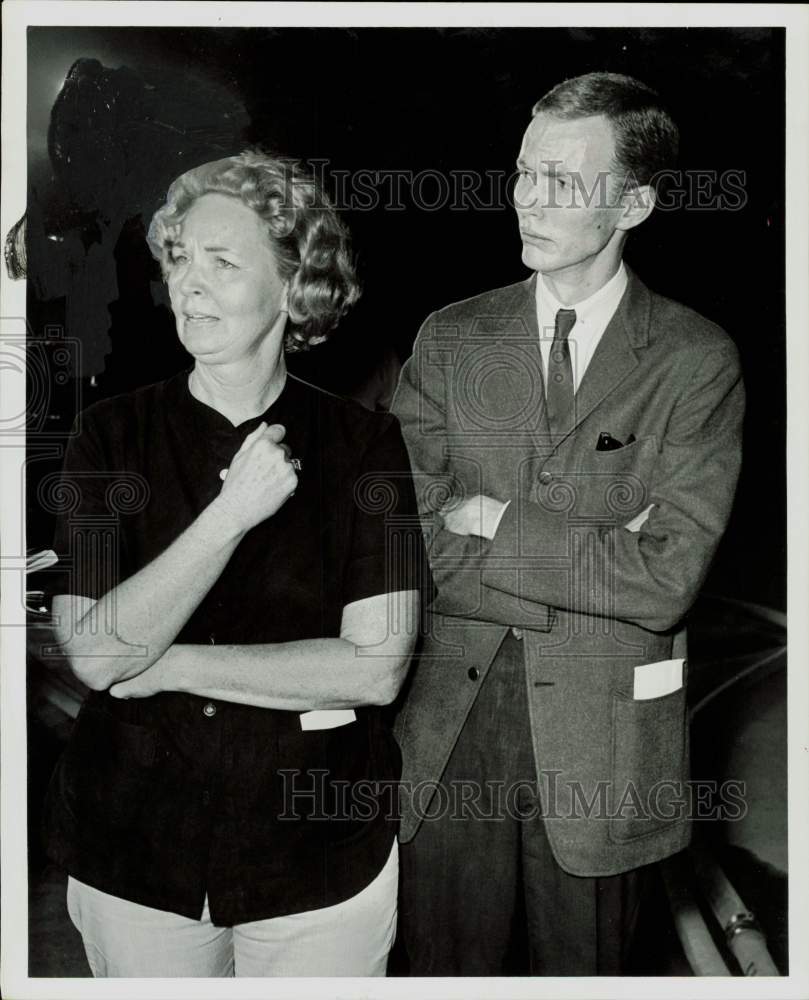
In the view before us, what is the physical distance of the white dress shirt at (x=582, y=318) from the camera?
2727mm

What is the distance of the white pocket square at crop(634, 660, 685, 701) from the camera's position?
274cm

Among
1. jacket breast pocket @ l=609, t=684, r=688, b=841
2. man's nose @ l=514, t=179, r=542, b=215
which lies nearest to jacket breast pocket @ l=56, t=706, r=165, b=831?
jacket breast pocket @ l=609, t=684, r=688, b=841

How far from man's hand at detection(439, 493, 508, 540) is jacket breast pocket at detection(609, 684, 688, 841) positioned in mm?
531

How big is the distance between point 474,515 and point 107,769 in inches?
44.7

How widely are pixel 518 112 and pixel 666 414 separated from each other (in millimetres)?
861

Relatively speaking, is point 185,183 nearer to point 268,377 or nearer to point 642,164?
point 268,377

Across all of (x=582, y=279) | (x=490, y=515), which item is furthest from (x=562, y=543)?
(x=582, y=279)

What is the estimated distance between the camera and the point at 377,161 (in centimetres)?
277

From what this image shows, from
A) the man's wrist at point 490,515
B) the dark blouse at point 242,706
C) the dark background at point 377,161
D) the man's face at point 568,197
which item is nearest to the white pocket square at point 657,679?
the dark background at point 377,161

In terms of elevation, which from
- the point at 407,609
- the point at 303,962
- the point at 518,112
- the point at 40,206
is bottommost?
the point at 303,962

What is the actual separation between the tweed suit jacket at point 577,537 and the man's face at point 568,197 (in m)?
0.12

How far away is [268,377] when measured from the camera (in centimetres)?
273

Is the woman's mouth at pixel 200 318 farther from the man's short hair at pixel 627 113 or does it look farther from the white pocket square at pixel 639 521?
the white pocket square at pixel 639 521

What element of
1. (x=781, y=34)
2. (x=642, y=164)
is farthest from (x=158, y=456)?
(x=781, y=34)
